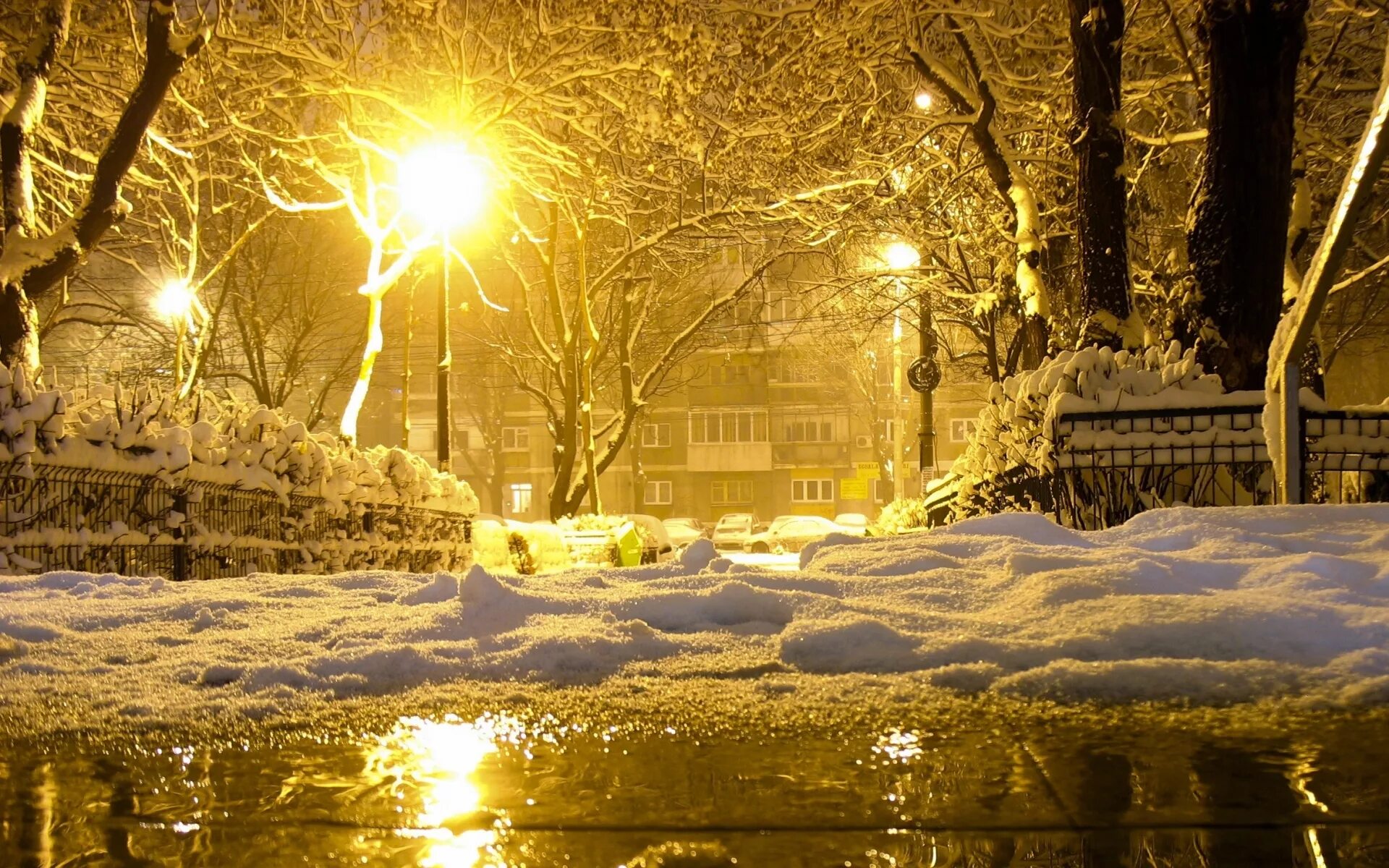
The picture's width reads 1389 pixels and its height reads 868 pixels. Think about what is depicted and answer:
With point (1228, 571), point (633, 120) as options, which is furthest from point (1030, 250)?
point (1228, 571)

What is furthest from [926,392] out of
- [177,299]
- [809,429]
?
[809,429]

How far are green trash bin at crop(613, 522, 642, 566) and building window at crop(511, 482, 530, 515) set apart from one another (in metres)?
44.9

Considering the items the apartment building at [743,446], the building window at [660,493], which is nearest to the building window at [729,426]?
the apartment building at [743,446]

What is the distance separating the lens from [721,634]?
479cm

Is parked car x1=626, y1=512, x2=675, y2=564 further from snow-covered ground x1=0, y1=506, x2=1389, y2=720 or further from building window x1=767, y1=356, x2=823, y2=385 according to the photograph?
building window x1=767, y1=356, x2=823, y2=385

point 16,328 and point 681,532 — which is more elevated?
point 16,328

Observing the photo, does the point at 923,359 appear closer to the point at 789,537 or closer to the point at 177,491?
the point at 177,491

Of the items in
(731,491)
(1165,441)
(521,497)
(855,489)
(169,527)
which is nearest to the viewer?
(1165,441)

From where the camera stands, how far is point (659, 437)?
65750 millimetres

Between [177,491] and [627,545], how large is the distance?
39.9ft

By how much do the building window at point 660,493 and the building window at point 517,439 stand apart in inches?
295

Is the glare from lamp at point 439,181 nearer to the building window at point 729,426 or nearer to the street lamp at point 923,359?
the street lamp at point 923,359

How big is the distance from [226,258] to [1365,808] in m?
23.1

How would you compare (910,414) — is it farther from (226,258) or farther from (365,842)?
(365,842)
